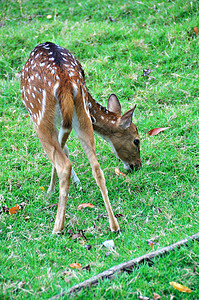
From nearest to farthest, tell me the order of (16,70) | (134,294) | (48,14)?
1. (134,294)
2. (16,70)
3. (48,14)

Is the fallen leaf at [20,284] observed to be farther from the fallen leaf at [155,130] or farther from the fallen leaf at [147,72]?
the fallen leaf at [147,72]

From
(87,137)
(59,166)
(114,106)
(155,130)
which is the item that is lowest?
(155,130)

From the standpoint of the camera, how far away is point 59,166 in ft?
11.9

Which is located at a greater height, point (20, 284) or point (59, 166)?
point (59, 166)

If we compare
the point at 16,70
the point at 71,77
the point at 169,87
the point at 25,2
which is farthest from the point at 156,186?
the point at 25,2

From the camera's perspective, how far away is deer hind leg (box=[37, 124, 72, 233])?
360 cm

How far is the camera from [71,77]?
Answer: 377 cm

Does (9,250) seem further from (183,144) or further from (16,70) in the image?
(16,70)

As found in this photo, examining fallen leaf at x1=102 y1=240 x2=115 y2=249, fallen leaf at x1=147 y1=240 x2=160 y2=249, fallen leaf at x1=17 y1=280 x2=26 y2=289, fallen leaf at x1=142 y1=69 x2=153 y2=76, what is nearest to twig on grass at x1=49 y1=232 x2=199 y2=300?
fallen leaf at x1=147 y1=240 x2=160 y2=249

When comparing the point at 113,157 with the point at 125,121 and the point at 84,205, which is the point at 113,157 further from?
the point at 84,205

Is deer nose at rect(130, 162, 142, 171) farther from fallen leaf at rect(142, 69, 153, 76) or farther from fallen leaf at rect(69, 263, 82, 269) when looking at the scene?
fallen leaf at rect(142, 69, 153, 76)

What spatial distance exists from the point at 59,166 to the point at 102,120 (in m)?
1.30

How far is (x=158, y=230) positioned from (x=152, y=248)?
0.39 m


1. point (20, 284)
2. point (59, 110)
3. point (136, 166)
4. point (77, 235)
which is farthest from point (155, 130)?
point (20, 284)
